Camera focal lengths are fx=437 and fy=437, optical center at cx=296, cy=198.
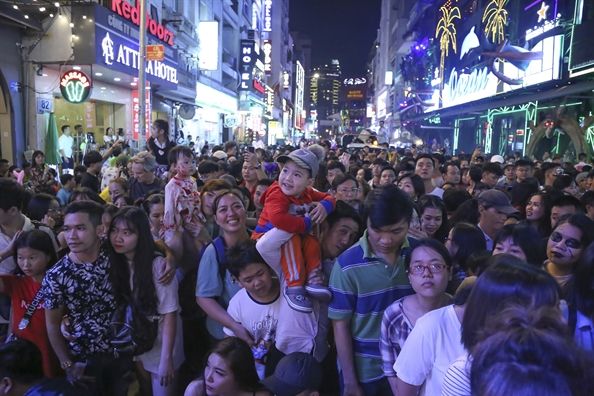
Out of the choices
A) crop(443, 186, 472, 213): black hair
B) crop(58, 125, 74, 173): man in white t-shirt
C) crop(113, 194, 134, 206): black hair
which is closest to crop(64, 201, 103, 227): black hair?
crop(113, 194, 134, 206): black hair

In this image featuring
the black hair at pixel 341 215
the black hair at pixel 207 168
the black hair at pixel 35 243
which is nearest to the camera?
the black hair at pixel 35 243

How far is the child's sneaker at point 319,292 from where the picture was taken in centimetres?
294

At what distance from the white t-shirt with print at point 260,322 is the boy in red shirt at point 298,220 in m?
0.18

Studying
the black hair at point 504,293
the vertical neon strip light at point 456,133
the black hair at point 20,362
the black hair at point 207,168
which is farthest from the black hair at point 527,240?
the vertical neon strip light at point 456,133

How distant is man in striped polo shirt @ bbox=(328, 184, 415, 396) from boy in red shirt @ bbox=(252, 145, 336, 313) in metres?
0.18

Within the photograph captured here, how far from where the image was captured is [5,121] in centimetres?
1202

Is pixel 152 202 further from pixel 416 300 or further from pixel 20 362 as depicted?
pixel 416 300

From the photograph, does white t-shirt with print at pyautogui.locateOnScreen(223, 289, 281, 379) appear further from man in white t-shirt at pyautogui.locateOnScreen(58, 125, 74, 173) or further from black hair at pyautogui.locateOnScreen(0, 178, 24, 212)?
man in white t-shirt at pyautogui.locateOnScreen(58, 125, 74, 173)

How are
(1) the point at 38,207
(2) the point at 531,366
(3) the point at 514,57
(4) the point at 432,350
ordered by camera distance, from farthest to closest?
1. (3) the point at 514,57
2. (1) the point at 38,207
3. (4) the point at 432,350
4. (2) the point at 531,366

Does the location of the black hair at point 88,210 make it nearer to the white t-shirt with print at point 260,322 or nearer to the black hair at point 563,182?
the white t-shirt with print at point 260,322

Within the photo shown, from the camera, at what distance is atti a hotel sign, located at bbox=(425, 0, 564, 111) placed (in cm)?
1744

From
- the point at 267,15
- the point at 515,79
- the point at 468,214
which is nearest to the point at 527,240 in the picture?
the point at 468,214

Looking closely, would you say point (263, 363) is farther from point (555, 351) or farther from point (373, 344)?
point (555, 351)

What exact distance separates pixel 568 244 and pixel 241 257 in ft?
7.75
